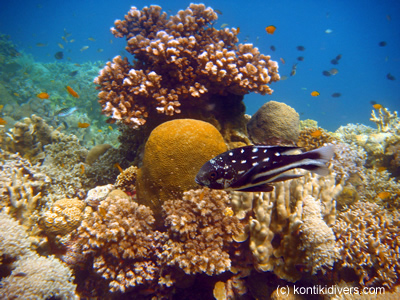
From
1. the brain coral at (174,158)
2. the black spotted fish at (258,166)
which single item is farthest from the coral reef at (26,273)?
the black spotted fish at (258,166)

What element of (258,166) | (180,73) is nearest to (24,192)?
(180,73)

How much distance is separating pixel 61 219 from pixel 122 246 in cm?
159

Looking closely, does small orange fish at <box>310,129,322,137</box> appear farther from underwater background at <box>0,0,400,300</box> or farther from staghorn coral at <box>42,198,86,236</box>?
staghorn coral at <box>42,198,86,236</box>

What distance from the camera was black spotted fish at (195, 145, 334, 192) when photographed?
5.44ft

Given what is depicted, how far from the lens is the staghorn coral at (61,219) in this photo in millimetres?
3774

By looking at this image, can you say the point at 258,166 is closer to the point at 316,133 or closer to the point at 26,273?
the point at 26,273

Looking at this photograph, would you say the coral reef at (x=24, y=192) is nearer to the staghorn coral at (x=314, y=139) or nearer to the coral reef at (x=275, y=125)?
the coral reef at (x=275, y=125)

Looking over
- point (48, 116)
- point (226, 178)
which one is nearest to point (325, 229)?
point (226, 178)

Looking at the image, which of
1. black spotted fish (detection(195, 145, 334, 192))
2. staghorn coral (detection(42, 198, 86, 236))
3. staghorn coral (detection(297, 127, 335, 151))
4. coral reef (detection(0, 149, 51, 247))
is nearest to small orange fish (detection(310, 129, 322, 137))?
staghorn coral (detection(297, 127, 335, 151))

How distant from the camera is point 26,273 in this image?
2766 millimetres

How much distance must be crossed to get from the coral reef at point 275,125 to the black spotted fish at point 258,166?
3426 millimetres

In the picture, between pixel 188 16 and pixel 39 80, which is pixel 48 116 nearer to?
pixel 188 16

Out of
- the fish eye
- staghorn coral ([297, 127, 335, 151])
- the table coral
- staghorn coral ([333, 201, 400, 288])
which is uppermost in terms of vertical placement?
the table coral

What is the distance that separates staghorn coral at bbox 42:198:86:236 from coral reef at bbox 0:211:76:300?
64cm
